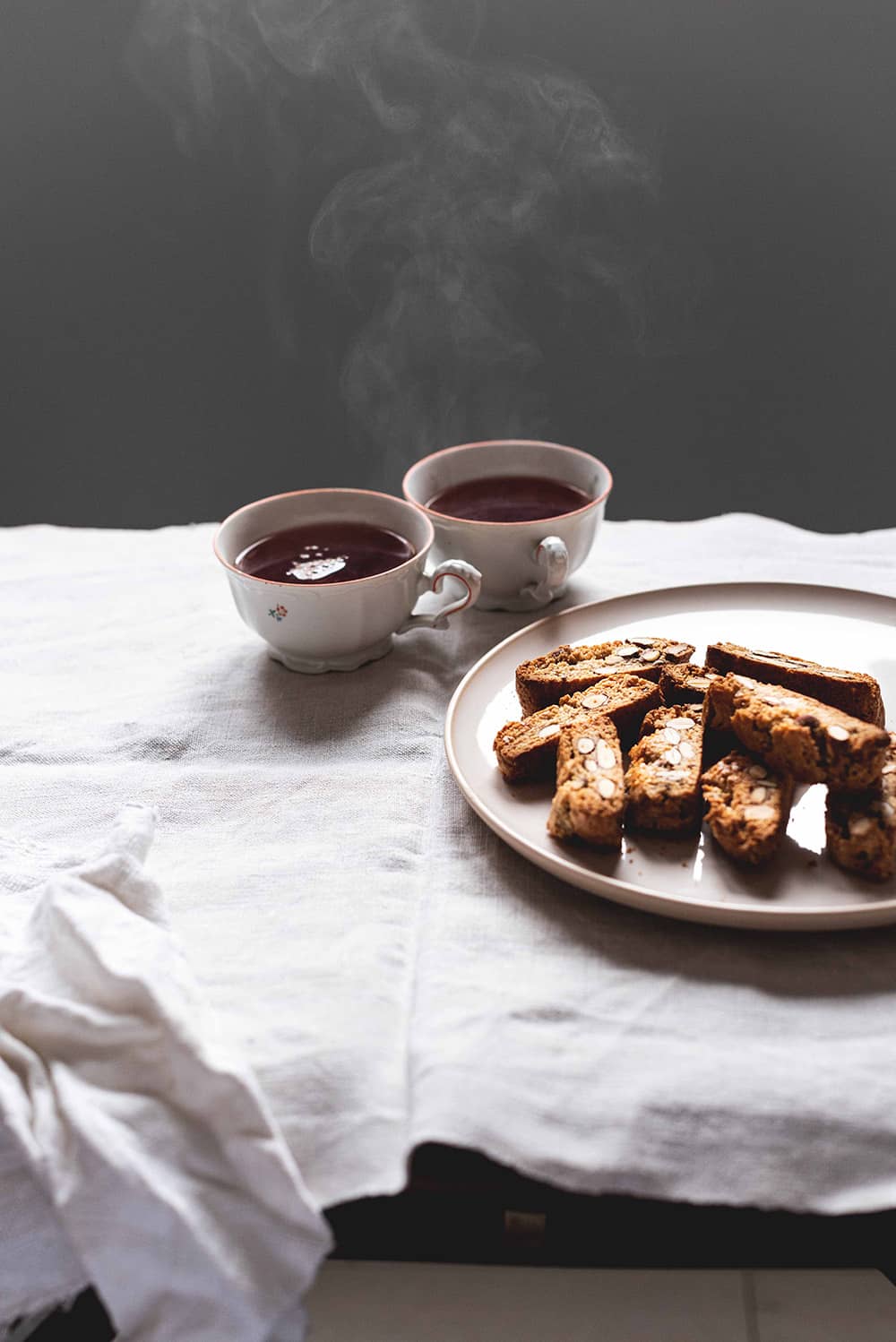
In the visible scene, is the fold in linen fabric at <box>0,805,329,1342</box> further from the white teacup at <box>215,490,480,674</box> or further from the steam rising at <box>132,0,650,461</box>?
the steam rising at <box>132,0,650,461</box>

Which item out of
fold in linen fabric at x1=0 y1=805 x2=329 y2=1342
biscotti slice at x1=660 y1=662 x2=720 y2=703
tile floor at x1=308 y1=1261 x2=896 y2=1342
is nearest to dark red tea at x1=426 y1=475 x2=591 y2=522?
biscotti slice at x1=660 y1=662 x2=720 y2=703

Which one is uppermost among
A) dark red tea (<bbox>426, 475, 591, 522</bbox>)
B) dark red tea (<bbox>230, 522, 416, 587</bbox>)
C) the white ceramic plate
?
dark red tea (<bbox>426, 475, 591, 522</bbox>)

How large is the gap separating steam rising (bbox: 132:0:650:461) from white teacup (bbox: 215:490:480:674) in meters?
1.01

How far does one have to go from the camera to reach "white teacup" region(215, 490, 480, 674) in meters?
1.37

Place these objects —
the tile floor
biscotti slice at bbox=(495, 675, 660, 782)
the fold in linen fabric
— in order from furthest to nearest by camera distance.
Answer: the tile floor, biscotti slice at bbox=(495, 675, 660, 782), the fold in linen fabric

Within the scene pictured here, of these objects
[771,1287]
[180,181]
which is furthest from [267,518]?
[180,181]

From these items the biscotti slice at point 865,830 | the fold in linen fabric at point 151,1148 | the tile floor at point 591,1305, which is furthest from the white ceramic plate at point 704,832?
the tile floor at point 591,1305

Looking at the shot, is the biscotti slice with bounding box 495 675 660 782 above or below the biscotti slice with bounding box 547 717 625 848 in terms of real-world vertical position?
below

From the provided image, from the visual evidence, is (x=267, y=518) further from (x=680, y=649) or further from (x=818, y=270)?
(x=818, y=270)

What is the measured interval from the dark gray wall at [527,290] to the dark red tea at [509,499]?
0.94m

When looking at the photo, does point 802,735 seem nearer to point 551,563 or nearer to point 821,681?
point 821,681

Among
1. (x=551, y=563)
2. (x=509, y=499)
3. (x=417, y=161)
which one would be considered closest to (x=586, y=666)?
(x=551, y=563)

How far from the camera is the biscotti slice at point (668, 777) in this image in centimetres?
105

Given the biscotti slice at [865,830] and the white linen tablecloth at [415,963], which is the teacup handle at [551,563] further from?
the biscotti slice at [865,830]
